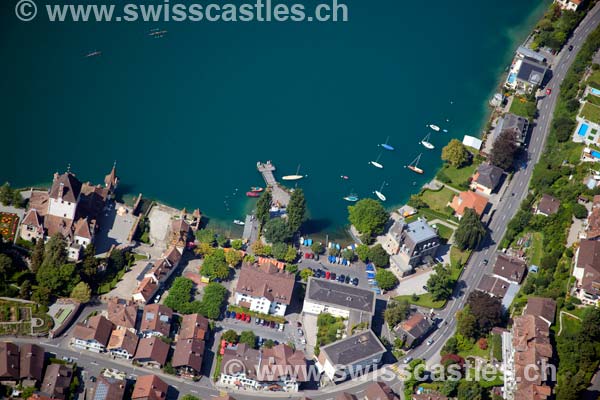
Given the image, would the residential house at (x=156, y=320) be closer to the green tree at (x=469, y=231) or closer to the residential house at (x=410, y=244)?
the residential house at (x=410, y=244)

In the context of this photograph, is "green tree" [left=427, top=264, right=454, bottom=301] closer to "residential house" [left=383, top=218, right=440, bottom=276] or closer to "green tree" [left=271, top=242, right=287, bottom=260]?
"residential house" [left=383, top=218, right=440, bottom=276]

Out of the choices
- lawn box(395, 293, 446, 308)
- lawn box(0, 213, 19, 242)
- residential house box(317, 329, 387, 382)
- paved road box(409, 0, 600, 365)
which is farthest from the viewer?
lawn box(395, 293, 446, 308)

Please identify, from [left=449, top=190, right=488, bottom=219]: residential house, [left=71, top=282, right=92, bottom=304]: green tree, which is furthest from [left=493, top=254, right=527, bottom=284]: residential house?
[left=71, top=282, right=92, bottom=304]: green tree

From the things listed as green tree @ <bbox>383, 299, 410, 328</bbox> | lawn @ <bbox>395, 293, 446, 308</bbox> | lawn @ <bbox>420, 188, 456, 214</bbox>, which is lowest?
green tree @ <bbox>383, 299, 410, 328</bbox>

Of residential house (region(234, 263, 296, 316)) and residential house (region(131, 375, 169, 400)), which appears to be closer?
residential house (region(131, 375, 169, 400))

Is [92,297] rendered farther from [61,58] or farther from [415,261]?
[61,58]

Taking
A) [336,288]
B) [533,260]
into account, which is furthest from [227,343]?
[533,260]
